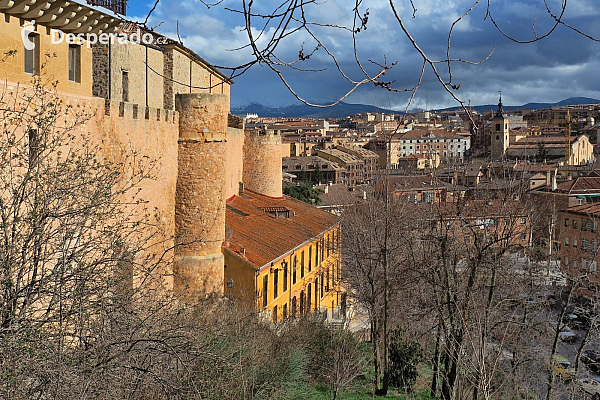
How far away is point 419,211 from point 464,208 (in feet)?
19.1

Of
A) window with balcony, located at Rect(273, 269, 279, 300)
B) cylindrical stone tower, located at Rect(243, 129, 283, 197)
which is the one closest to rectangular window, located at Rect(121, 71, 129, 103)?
window with balcony, located at Rect(273, 269, 279, 300)

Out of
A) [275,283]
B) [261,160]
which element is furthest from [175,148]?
[261,160]

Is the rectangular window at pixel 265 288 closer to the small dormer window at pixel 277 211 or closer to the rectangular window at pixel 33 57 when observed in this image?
the small dormer window at pixel 277 211

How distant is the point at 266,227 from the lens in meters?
25.2

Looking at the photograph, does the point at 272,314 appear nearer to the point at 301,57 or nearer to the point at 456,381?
the point at 456,381

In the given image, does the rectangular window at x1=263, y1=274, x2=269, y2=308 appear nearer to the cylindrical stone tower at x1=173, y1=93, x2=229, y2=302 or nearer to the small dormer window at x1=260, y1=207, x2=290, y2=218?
the cylindrical stone tower at x1=173, y1=93, x2=229, y2=302

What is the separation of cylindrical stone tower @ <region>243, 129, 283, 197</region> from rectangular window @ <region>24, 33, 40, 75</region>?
70.4 feet

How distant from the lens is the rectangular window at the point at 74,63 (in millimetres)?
11820

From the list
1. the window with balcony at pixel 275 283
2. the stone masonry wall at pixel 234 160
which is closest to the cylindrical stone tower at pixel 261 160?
the stone masonry wall at pixel 234 160

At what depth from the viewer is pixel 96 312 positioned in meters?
7.89

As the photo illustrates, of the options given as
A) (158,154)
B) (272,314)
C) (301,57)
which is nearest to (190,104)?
(158,154)

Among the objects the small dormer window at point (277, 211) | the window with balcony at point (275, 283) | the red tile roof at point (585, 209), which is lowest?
the window with balcony at point (275, 283)

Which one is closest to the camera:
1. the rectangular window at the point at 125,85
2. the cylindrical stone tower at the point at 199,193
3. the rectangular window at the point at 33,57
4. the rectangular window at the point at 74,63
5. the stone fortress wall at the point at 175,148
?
the rectangular window at the point at 33,57

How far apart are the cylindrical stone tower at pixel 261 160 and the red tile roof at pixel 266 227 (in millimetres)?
1037
